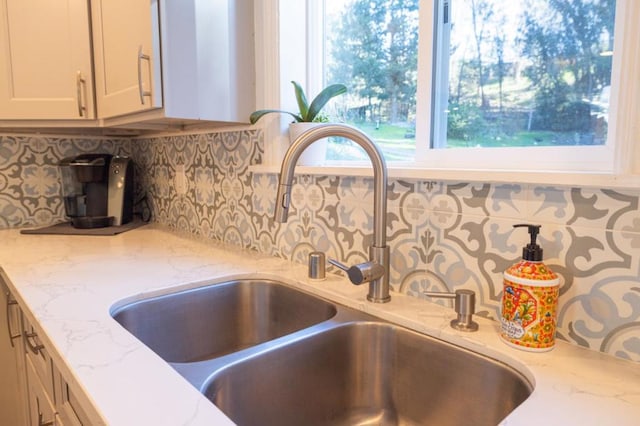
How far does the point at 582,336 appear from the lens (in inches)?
28.0

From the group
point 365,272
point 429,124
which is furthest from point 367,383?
point 429,124

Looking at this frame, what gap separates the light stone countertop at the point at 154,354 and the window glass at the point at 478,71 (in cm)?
42

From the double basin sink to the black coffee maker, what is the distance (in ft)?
3.52

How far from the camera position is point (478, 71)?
3.20 feet

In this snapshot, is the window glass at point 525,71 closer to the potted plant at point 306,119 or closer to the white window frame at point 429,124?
the white window frame at point 429,124

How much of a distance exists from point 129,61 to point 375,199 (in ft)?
3.17

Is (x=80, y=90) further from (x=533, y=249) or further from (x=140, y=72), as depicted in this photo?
(x=533, y=249)

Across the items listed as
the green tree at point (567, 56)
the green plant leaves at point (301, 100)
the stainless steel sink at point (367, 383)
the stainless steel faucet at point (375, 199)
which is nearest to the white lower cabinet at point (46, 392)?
the stainless steel sink at point (367, 383)

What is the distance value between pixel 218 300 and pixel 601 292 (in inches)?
33.7

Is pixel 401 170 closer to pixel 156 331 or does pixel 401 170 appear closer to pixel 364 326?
pixel 364 326

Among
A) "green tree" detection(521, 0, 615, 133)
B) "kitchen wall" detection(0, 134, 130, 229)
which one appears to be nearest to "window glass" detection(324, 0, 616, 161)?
"green tree" detection(521, 0, 615, 133)

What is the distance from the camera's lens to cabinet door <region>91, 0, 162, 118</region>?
1200 mm

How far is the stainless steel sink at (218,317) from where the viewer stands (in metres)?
0.99

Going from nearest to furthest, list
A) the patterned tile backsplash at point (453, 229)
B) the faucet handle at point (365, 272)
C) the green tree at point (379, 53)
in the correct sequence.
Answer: the patterned tile backsplash at point (453, 229), the faucet handle at point (365, 272), the green tree at point (379, 53)
